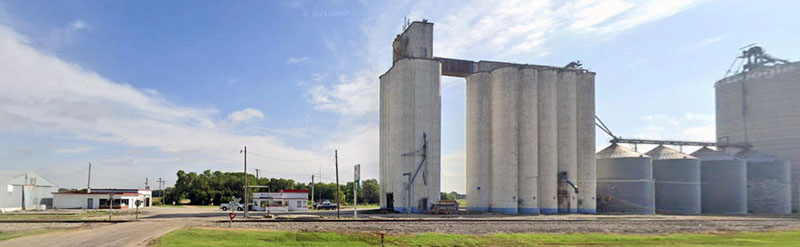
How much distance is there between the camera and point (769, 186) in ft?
298

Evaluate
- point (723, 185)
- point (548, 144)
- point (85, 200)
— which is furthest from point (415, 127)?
point (85, 200)

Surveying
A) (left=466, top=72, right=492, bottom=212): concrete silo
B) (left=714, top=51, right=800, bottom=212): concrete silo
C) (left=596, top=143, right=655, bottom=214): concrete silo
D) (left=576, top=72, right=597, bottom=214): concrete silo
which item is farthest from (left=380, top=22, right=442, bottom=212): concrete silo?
(left=714, top=51, right=800, bottom=212): concrete silo

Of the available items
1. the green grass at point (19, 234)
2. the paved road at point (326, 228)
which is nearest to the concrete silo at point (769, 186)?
the paved road at point (326, 228)

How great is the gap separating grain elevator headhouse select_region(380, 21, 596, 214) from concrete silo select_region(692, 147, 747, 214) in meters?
25.2

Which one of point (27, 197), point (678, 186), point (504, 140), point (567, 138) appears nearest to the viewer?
point (504, 140)

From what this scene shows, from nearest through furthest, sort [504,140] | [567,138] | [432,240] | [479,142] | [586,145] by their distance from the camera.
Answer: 1. [432,240]
2. [504,140]
3. [479,142]
4. [567,138]
5. [586,145]

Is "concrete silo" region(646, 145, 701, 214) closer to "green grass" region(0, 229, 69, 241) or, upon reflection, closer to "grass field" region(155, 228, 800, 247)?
"grass field" region(155, 228, 800, 247)

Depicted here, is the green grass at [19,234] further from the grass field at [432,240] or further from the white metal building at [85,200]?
the white metal building at [85,200]

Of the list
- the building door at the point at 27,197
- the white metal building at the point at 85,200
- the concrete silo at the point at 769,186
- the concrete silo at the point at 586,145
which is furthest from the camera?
the concrete silo at the point at 769,186

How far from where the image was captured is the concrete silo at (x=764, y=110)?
10000 centimetres

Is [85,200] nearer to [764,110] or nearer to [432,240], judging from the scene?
[432,240]

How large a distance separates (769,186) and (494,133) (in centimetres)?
4919

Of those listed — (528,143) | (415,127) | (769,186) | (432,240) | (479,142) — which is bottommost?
(432,240)

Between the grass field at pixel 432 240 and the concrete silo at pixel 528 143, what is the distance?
33.8 metres
